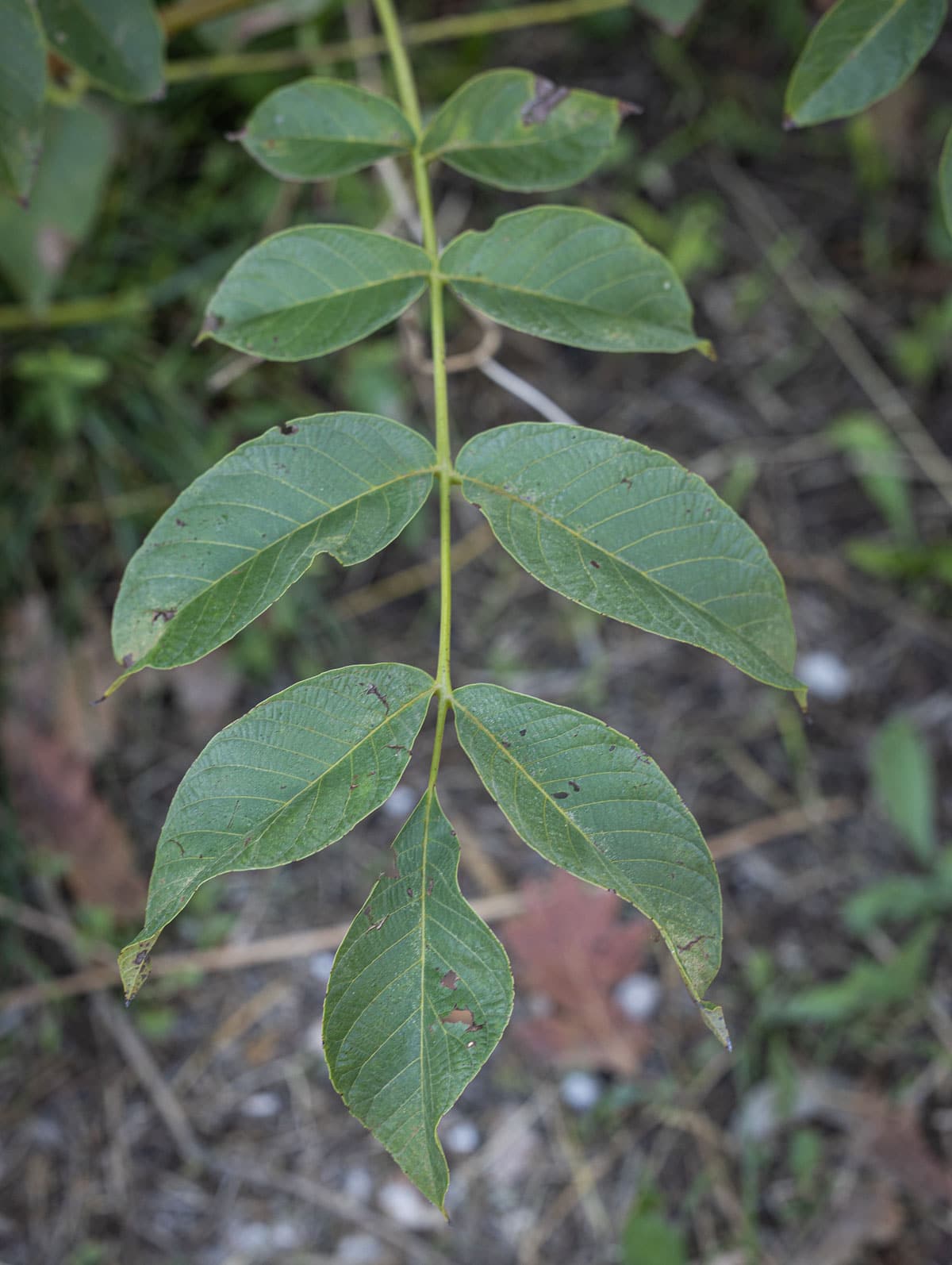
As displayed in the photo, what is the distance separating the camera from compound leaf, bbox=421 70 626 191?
110 cm

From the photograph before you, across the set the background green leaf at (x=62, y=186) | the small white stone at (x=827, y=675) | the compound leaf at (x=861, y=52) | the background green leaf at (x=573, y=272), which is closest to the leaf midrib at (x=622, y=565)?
the background green leaf at (x=573, y=272)

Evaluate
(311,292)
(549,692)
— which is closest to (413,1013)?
(311,292)

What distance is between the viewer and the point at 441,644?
2.85 ft

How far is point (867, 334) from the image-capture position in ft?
7.02

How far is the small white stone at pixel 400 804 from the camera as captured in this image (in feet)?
6.20

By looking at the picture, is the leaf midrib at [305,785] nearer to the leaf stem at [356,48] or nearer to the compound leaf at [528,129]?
the compound leaf at [528,129]

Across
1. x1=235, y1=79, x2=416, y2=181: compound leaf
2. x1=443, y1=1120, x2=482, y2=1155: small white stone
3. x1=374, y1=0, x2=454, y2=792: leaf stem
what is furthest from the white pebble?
x1=235, y1=79, x2=416, y2=181: compound leaf

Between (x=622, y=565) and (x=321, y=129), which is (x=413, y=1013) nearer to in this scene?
(x=622, y=565)

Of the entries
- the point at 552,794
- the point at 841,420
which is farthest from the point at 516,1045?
the point at 841,420

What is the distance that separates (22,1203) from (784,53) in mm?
2586

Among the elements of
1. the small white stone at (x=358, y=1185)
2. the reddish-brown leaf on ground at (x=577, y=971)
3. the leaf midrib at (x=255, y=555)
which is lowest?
the small white stone at (x=358, y=1185)

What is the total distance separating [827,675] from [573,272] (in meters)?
1.20

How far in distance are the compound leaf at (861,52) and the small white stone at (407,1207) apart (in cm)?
161

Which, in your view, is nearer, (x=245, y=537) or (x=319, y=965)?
(x=245, y=537)
